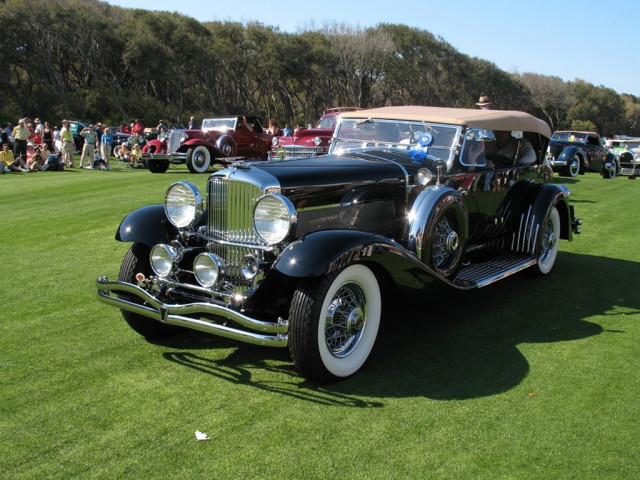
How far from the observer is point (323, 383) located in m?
3.97

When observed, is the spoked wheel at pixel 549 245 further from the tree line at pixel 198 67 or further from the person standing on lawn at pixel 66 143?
the tree line at pixel 198 67

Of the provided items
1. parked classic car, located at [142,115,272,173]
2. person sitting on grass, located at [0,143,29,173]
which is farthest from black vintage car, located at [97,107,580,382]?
person sitting on grass, located at [0,143,29,173]

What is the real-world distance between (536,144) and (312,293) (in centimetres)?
486

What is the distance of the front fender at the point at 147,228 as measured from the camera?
188 inches

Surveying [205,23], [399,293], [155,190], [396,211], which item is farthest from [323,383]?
[205,23]

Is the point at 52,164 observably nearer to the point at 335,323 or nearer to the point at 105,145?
the point at 105,145

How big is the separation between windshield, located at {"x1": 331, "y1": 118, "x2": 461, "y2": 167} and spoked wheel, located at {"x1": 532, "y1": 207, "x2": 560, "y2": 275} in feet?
5.89

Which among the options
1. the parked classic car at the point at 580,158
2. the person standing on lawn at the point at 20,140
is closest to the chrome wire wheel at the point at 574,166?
the parked classic car at the point at 580,158

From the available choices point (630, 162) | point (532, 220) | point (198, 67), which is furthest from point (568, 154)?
point (198, 67)

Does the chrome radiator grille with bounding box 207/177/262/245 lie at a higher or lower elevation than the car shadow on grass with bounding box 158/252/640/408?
higher

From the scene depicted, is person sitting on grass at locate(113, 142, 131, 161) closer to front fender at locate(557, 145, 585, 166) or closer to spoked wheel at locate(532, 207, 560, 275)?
front fender at locate(557, 145, 585, 166)

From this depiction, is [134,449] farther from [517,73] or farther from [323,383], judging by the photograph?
[517,73]

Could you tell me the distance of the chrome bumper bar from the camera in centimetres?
373

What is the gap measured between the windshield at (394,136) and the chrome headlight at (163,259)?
231 centimetres
